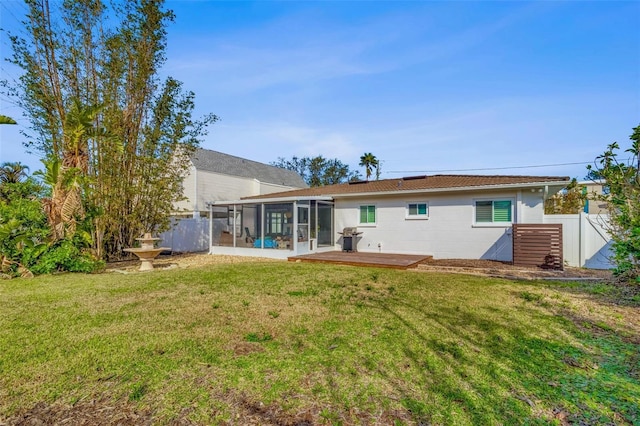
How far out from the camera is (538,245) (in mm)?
9453

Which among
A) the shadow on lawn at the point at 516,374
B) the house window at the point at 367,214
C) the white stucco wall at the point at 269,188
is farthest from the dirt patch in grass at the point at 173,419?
the white stucco wall at the point at 269,188

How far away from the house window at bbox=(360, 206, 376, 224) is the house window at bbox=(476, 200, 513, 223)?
155 inches

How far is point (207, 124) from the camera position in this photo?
1268 cm

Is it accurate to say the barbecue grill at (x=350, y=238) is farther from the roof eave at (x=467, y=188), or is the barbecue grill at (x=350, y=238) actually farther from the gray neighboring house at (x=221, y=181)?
the gray neighboring house at (x=221, y=181)

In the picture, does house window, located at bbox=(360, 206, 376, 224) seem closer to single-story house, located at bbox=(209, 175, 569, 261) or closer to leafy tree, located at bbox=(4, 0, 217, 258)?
single-story house, located at bbox=(209, 175, 569, 261)

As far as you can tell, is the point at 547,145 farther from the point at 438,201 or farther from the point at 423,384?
the point at 423,384

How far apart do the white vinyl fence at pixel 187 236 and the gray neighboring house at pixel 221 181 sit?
723 millimetres

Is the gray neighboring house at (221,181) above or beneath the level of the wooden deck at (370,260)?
above

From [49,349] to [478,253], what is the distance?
1141 centimetres

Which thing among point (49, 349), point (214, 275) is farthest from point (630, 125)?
point (49, 349)

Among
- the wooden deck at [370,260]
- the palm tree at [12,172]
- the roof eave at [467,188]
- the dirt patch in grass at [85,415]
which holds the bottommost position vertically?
the wooden deck at [370,260]

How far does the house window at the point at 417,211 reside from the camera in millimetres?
12172

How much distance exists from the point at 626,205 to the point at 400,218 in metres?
6.94

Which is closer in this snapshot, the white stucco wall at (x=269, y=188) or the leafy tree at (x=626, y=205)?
the leafy tree at (x=626, y=205)
